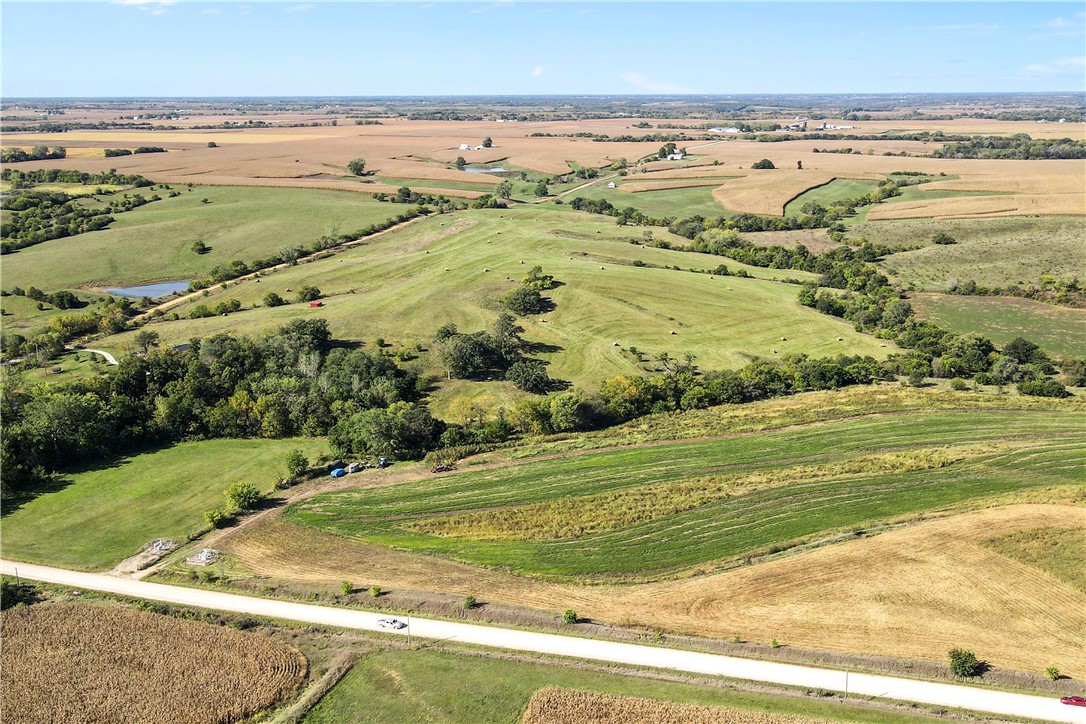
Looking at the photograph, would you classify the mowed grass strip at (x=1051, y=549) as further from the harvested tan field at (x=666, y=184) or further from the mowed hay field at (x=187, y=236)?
the harvested tan field at (x=666, y=184)

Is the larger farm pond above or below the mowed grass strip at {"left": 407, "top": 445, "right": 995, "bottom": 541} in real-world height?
above

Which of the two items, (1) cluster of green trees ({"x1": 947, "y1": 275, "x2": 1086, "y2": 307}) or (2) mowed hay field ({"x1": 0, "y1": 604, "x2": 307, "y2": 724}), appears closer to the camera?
(2) mowed hay field ({"x1": 0, "y1": 604, "x2": 307, "y2": 724})

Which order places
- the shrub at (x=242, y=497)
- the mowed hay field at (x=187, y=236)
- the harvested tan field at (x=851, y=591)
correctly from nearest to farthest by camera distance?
the harvested tan field at (x=851, y=591)
the shrub at (x=242, y=497)
the mowed hay field at (x=187, y=236)

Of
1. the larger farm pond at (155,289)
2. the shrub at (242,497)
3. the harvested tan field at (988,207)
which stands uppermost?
the harvested tan field at (988,207)

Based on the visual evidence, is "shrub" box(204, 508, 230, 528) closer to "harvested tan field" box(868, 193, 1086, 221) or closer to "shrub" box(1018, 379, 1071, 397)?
"shrub" box(1018, 379, 1071, 397)

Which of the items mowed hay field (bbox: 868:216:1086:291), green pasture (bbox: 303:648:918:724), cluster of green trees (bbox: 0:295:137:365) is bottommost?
green pasture (bbox: 303:648:918:724)

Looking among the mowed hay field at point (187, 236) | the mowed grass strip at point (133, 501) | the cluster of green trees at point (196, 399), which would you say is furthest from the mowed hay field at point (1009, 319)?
the mowed hay field at point (187, 236)

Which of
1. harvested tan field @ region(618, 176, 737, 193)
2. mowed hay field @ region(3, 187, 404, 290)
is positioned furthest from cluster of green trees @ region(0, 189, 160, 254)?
harvested tan field @ region(618, 176, 737, 193)
